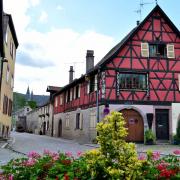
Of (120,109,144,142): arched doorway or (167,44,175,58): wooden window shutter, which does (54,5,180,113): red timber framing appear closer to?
(167,44,175,58): wooden window shutter

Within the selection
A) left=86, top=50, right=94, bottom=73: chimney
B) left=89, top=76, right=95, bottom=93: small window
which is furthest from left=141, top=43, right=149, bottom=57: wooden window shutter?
left=86, top=50, right=94, bottom=73: chimney

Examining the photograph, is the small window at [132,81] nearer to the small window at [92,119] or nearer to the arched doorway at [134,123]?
the arched doorway at [134,123]

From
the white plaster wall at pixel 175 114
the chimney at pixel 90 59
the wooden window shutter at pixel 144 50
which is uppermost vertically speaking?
the chimney at pixel 90 59

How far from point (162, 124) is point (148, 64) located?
458cm

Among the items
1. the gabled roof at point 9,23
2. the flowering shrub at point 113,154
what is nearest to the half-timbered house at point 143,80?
the gabled roof at point 9,23

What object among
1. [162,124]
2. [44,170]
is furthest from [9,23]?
[44,170]

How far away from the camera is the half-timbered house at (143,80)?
22297 millimetres

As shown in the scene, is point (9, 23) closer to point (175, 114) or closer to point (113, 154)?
point (175, 114)

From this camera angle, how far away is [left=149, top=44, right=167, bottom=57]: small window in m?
23.6

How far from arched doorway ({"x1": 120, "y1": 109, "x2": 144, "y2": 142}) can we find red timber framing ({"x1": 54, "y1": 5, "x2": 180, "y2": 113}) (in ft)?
2.59

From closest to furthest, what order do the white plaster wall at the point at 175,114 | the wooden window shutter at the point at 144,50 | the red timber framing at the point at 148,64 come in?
the red timber framing at the point at 148,64, the white plaster wall at the point at 175,114, the wooden window shutter at the point at 144,50

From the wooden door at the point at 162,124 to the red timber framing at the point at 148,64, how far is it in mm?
724

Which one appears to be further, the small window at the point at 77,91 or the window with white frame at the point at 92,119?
the small window at the point at 77,91

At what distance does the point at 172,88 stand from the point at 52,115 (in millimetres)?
21886
